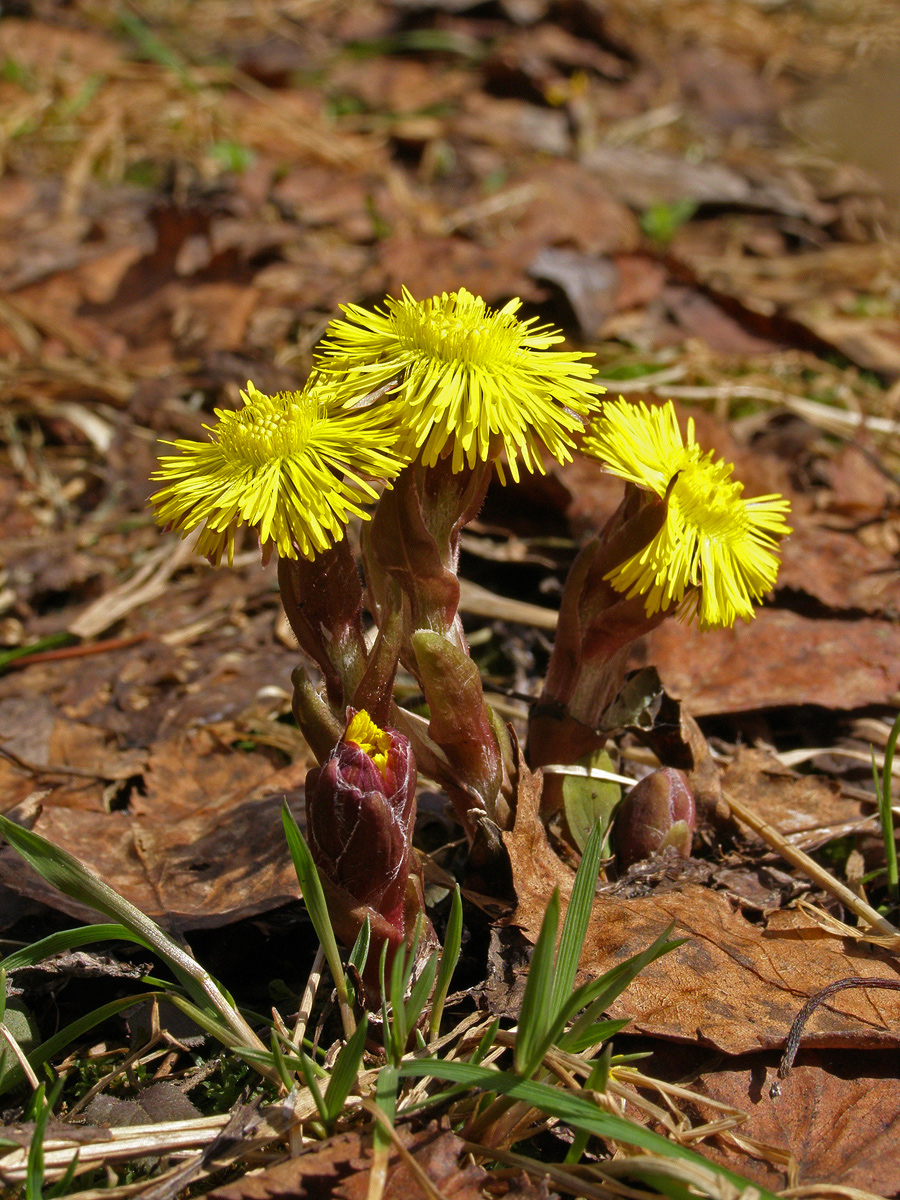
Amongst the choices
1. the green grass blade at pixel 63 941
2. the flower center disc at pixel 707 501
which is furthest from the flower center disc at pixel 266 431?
the green grass blade at pixel 63 941

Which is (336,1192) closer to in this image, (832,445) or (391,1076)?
(391,1076)

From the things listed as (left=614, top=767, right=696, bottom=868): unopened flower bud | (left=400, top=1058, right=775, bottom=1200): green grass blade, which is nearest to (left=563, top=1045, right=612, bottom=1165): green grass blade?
(left=400, top=1058, right=775, bottom=1200): green grass blade

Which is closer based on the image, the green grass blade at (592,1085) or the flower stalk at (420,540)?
the green grass blade at (592,1085)

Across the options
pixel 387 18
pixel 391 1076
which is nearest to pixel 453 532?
Result: pixel 391 1076

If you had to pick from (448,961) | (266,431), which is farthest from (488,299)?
(448,961)

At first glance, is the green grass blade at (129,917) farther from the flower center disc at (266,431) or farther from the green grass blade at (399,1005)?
the flower center disc at (266,431)
